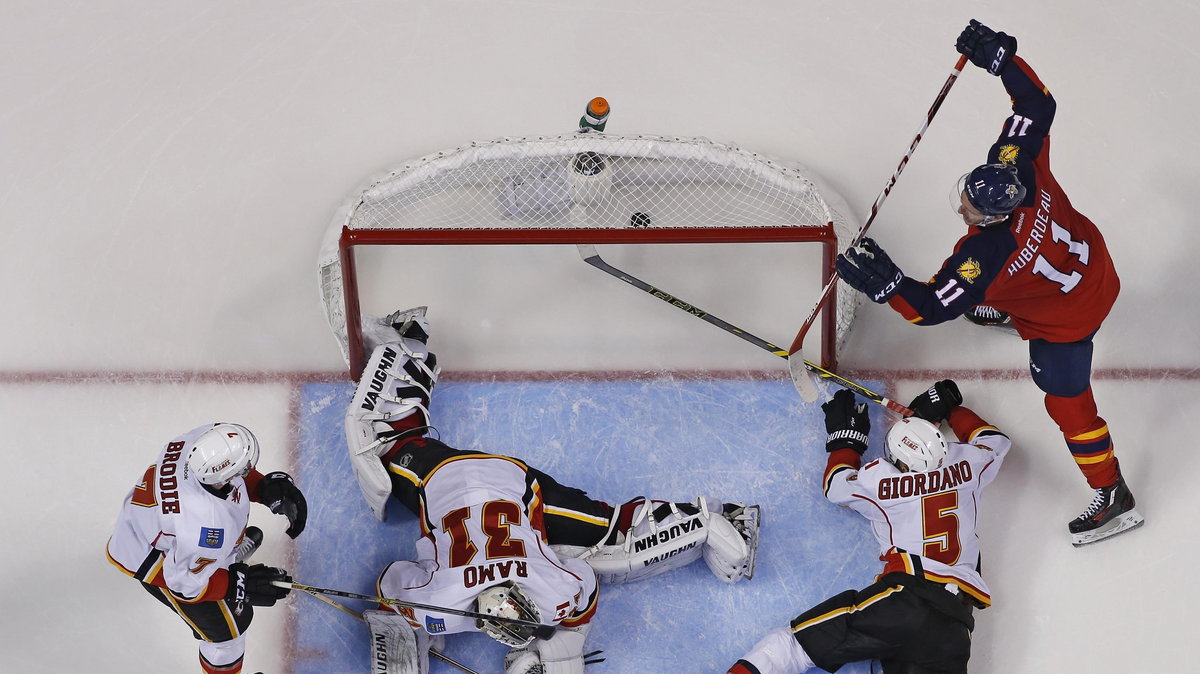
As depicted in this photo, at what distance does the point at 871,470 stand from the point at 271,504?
180cm

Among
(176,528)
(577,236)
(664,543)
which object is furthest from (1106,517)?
(176,528)

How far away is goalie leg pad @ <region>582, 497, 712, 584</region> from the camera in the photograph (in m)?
4.42

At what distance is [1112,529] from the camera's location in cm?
459

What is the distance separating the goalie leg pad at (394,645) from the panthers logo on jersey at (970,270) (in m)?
1.89

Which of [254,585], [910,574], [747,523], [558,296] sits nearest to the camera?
[254,585]

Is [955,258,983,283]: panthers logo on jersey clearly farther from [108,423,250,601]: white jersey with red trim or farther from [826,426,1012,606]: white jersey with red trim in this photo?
[108,423,250,601]: white jersey with red trim

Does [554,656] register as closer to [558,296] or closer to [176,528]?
[176,528]

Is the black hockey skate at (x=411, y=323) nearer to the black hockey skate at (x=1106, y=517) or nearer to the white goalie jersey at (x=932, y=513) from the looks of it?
the white goalie jersey at (x=932, y=513)

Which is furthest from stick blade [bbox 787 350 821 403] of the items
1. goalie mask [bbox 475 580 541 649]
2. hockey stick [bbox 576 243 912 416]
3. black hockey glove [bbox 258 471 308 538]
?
black hockey glove [bbox 258 471 308 538]

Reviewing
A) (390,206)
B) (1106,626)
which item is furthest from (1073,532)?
(390,206)

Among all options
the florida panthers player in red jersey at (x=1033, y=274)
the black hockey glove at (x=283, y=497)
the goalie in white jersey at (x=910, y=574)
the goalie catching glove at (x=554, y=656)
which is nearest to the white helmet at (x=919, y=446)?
the goalie in white jersey at (x=910, y=574)

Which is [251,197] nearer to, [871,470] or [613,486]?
[613,486]

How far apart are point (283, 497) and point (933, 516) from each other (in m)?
1.93

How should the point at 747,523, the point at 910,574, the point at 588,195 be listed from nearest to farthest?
the point at 910,574, the point at 747,523, the point at 588,195
